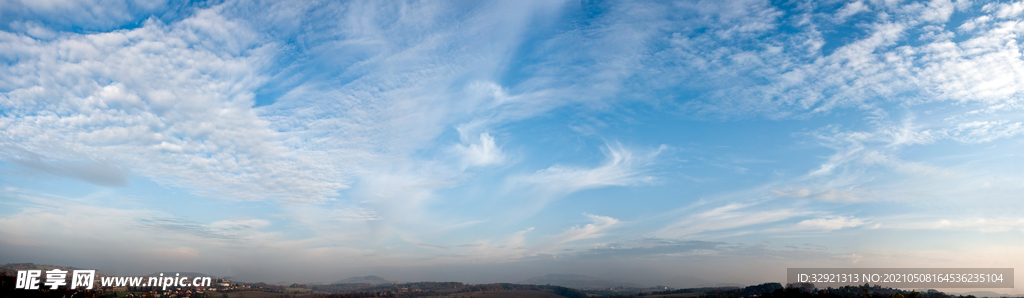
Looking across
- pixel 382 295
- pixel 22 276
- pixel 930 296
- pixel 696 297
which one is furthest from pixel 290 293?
pixel 930 296

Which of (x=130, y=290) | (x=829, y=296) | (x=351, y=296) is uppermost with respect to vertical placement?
(x=829, y=296)

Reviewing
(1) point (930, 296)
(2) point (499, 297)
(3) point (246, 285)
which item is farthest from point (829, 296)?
(3) point (246, 285)

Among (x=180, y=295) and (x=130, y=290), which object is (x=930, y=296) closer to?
(x=180, y=295)

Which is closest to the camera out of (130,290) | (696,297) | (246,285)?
(130,290)

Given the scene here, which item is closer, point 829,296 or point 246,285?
point 829,296

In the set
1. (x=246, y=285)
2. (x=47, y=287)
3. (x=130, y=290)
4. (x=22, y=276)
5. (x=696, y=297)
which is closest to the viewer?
(x=22, y=276)

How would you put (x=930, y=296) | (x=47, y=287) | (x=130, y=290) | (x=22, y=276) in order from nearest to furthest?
(x=22, y=276) → (x=47, y=287) → (x=130, y=290) → (x=930, y=296)

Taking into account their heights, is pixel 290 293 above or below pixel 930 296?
below

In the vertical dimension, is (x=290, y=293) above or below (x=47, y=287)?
below

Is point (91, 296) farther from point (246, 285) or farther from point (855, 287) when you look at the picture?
point (855, 287)
